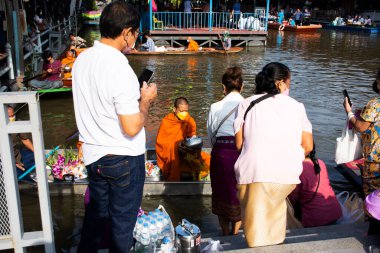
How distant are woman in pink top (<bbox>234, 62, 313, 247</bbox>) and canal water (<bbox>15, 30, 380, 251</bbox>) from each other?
2.02 m

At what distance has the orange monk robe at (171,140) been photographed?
4980mm

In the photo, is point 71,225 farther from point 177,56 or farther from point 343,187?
point 177,56

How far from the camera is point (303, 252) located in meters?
2.51

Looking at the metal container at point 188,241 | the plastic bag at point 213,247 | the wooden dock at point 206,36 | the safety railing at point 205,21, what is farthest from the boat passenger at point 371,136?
the safety railing at point 205,21

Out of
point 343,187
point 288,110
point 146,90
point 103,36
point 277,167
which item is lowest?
point 343,187

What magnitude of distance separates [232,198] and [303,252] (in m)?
0.98

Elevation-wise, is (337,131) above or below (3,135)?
below

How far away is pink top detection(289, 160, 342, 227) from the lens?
11.0 feet

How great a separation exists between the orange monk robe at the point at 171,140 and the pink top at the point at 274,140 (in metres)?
2.48

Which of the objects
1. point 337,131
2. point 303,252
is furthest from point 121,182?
point 337,131

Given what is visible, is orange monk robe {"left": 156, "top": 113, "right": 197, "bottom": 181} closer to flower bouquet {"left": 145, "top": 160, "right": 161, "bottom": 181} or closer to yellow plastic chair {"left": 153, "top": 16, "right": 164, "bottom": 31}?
flower bouquet {"left": 145, "top": 160, "right": 161, "bottom": 181}

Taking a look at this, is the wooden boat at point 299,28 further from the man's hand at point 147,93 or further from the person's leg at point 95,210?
the person's leg at point 95,210

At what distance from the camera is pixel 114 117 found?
6.88ft

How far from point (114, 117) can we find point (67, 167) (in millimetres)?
3179
